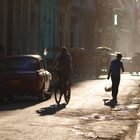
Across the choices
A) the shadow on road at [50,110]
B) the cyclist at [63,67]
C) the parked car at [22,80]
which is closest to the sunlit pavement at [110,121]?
the shadow on road at [50,110]

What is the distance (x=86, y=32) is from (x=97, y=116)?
200ft

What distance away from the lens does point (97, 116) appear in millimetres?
16453

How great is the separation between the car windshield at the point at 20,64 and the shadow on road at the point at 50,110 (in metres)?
2.45

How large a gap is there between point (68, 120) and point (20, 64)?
22.7ft

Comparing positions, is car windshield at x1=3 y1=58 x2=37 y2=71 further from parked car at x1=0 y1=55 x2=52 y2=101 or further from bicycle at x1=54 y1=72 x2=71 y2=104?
bicycle at x1=54 y1=72 x2=71 y2=104

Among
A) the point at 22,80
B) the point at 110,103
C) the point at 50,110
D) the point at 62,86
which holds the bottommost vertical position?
the point at 110,103

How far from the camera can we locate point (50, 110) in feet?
58.8

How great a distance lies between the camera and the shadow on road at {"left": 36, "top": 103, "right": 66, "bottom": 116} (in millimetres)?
16922

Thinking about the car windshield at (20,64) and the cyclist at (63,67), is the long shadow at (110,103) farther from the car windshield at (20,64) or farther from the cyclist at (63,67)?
the car windshield at (20,64)

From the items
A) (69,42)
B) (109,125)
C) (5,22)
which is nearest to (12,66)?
(109,125)

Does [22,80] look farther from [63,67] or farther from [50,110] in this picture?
[50,110]

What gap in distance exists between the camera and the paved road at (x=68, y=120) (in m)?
12.6

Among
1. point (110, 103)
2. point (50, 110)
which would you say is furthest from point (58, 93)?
point (50, 110)

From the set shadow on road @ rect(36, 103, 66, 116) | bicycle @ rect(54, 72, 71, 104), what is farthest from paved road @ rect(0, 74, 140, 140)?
bicycle @ rect(54, 72, 71, 104)
